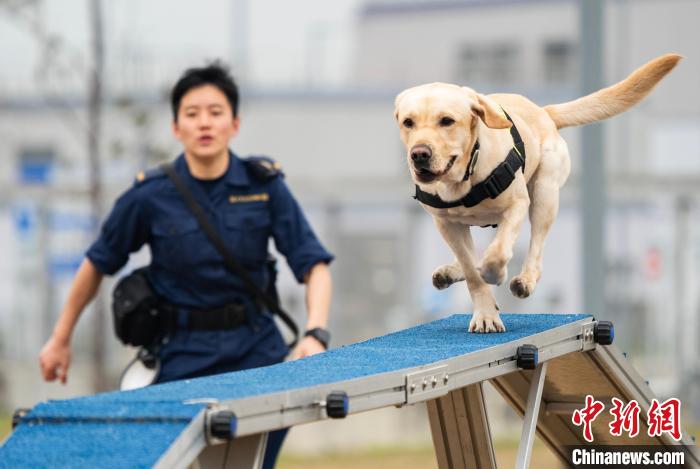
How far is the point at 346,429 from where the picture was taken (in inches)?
465

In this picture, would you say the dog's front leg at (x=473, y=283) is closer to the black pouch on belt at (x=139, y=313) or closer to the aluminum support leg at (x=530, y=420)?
the aluminum support leg at (x=530, y=420)

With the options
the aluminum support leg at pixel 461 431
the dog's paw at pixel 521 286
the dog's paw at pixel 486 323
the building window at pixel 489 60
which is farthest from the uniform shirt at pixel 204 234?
the building window at pixel 489 60

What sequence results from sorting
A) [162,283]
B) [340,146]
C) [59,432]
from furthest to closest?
1. [340,146]
2. [162,283]
3. [59,432]

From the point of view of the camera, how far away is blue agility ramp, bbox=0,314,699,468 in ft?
8.78

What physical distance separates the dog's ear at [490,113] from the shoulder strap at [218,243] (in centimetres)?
173

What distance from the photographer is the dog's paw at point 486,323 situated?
4051 millimetres

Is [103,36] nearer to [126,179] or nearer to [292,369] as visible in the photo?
[126,179]

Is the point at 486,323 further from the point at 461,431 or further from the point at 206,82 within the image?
the point at 206,82

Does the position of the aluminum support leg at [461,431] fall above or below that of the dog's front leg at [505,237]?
below

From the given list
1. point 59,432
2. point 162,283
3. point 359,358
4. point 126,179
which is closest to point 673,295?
point 126,179

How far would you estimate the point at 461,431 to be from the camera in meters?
4.20

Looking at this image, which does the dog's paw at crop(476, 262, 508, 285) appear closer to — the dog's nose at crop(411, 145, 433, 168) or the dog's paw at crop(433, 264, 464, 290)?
Answer: the dog's paw at crop(433, 264, 464, 290)

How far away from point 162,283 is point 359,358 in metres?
1.71

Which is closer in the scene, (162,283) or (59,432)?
(59,432)
